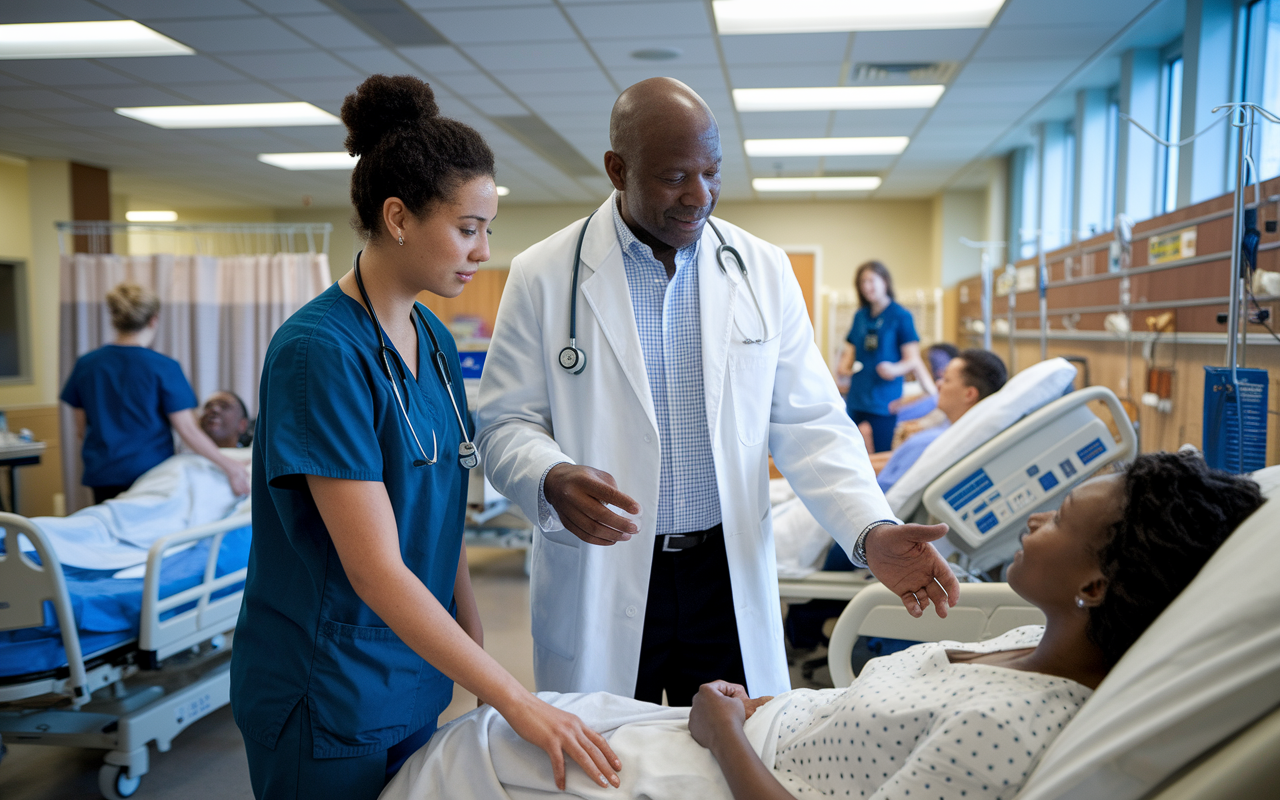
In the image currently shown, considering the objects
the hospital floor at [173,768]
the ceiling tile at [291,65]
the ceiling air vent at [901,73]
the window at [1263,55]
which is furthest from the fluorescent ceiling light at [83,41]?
the window at [1263,55]

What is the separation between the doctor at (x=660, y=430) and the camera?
4.59 feet

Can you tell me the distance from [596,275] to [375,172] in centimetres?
48

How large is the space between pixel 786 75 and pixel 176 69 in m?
3.39

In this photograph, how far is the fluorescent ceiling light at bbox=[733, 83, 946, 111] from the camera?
514 centimetres

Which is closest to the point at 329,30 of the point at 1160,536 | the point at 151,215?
the point at 1160,536

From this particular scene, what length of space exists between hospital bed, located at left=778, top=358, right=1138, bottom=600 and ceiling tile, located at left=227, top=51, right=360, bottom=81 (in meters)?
3.78

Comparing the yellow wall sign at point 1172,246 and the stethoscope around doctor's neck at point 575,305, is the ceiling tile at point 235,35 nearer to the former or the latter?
→ the stethoscope around doctor's neck at point 575,305

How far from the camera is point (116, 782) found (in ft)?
7.36

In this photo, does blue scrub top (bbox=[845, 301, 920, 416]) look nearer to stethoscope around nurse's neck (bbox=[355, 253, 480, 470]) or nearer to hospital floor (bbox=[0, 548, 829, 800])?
hospital floor (bbox=[0, 548, 829, 800])

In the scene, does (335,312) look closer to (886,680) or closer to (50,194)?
(886,680)

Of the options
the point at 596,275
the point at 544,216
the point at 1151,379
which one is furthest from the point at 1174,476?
the point at 544,216

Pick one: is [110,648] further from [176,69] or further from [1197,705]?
[176,69]

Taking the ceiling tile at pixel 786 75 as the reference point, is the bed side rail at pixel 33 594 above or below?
below

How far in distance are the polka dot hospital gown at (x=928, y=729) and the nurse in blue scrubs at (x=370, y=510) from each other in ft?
0.89
